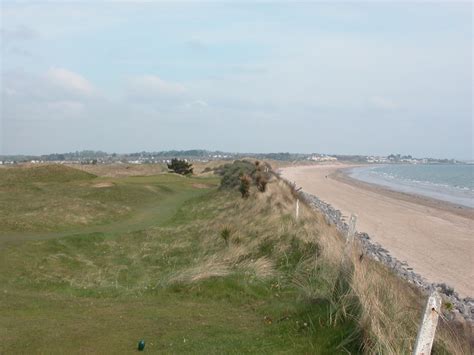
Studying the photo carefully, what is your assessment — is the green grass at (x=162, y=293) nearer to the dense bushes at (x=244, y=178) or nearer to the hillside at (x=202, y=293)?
the hillside at (x=202, y=293)

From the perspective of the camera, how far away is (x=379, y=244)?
82.2ft

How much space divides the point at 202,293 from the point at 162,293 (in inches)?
33.9

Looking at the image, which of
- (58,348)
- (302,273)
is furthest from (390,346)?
(302,273)

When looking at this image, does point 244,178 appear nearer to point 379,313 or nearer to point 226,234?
point 226,234

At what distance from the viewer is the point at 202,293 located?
11133 millimetres

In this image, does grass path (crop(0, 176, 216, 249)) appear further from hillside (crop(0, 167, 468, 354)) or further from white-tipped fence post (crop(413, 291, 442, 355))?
white-tipped fence post (crop(413, 291, 442, 355))

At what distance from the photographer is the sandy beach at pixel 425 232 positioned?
19.8 metres

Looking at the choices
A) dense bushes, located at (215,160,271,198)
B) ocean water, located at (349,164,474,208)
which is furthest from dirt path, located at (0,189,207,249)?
ocean water, located at (349,164,474,208)

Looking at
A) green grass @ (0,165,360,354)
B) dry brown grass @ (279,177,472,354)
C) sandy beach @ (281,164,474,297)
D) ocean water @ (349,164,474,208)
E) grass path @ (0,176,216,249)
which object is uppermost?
dry brown grass @ (279,177,472,354)

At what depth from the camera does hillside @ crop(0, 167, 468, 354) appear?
24.3 ft

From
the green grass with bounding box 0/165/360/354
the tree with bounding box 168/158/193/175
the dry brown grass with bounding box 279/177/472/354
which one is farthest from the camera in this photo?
the tree with bounding box 168/158/193/175

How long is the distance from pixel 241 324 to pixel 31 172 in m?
43.2

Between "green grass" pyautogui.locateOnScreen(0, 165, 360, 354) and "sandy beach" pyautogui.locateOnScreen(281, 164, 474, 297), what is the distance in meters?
6.07

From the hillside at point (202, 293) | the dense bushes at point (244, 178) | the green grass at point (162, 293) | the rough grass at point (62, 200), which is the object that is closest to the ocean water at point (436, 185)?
the dense bushes at point (244, 178)
